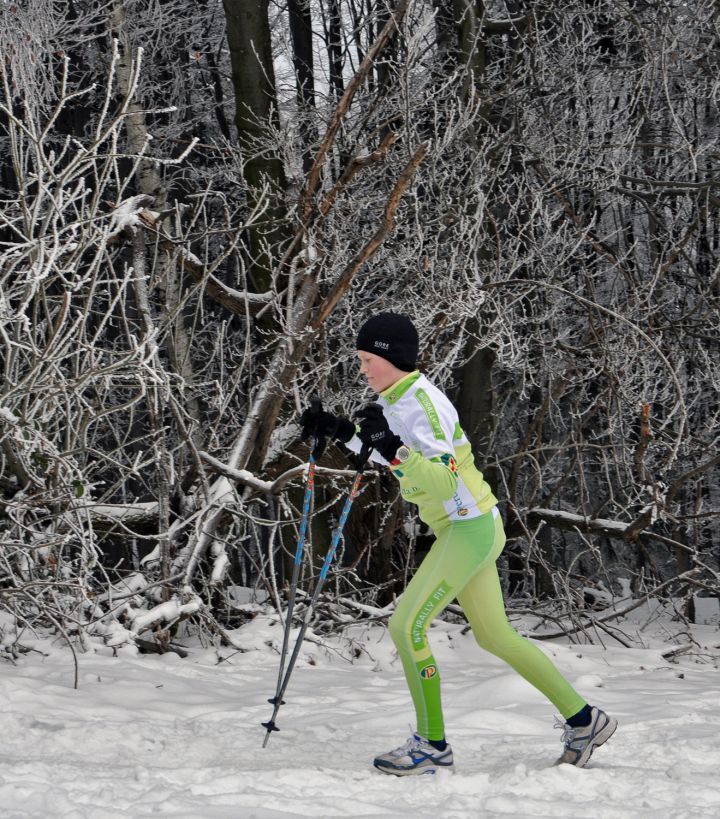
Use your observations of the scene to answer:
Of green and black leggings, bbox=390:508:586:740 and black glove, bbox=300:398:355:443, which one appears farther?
black glove, bbox=300:398:355:443

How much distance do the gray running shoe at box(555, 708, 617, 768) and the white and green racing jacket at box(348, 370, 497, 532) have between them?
0.86 m

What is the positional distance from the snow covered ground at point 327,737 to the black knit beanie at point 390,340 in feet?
5.01

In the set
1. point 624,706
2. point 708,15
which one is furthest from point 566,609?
→ point 708,15

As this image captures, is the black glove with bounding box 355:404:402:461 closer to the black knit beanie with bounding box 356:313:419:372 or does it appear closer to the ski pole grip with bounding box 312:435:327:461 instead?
the black knit beanie with bounding box 356:313:419:372

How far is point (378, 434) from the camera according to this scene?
3.42 m

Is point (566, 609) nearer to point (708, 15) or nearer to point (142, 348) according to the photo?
point (142, 348)

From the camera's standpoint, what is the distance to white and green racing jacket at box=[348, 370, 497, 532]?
3.39 metres

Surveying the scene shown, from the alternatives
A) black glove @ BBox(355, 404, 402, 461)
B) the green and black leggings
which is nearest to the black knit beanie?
black glove @ BBox(355, 404, 402, 461)

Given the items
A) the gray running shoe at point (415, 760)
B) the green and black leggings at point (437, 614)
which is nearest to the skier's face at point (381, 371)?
the green and black leggings at point (437, 614)

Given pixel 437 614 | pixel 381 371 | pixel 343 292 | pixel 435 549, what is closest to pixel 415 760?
pixel 437 614

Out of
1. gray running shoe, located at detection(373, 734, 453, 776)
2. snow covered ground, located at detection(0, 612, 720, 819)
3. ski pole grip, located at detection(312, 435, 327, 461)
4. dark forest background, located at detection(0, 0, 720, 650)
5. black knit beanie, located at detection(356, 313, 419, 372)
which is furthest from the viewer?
dark forest background, located at detection(0, 0, 720, 650)

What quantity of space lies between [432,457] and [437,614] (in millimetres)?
597

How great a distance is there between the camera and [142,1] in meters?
10.8

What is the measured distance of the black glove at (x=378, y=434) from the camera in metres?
3.40
